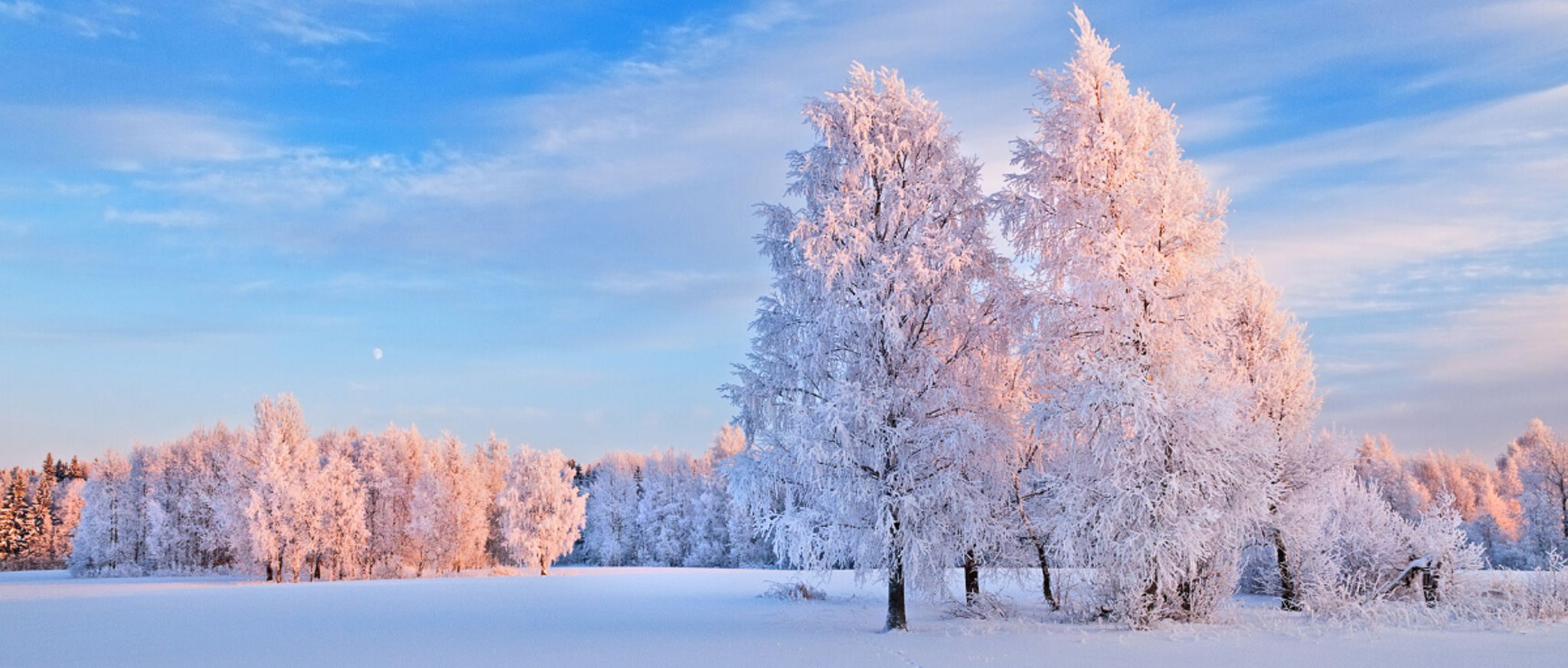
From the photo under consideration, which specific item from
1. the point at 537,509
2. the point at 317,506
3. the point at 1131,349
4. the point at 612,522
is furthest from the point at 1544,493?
the point at 317,506

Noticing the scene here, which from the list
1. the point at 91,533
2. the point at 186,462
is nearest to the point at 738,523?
the point at 186,462

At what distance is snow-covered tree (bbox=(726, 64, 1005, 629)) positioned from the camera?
51.8 feet

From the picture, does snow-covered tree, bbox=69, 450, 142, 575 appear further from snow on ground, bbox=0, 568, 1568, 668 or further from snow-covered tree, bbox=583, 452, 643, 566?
snow on ground, bbox=0, 568, 1568, 668

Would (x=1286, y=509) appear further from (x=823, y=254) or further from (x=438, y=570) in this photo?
(x=438, y=570)

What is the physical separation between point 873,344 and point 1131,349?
478 centimetres

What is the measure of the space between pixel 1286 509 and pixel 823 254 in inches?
512

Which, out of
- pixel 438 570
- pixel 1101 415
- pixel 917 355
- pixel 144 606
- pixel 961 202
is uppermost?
pixel 961 202

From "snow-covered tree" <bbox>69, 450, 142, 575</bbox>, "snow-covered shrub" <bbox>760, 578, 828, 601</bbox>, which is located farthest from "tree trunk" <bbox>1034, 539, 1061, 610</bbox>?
"snow-covered tree" <bbox>69, 450, 142, 575</bbox>

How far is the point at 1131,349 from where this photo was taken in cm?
1623

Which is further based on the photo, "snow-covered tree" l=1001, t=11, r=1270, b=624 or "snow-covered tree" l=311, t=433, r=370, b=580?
"snow-covered tree" l=311, t=433, r=370, b=580

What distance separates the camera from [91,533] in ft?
234

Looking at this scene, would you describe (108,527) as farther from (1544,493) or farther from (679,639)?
(1544,493)

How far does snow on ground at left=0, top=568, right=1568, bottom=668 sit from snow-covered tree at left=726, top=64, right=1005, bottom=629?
1.97 meters

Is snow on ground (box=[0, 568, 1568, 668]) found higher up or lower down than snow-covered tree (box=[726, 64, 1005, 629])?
lower down
